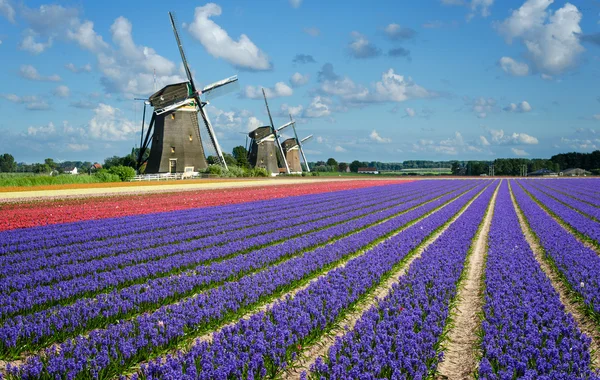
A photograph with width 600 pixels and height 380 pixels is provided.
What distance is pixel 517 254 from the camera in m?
11.9

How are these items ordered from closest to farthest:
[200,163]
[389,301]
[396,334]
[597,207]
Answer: [396,334], [389,301], [597,207], [200,163]

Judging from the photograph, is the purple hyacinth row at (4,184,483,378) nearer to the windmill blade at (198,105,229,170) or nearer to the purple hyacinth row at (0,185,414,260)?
the purple hyacinth row at (0,185,414,260)

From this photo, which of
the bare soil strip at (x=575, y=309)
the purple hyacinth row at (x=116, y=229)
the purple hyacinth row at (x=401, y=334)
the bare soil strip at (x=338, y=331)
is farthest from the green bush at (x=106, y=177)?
the bare soil strip at (x=575, y=309)

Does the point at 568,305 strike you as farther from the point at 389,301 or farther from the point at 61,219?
the point at 61,219

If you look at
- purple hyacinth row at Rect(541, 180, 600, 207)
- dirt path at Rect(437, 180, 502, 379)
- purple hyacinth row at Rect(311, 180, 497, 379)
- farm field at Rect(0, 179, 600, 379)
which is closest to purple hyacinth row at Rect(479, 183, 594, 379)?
farm field at Rect(0, 179, 600, 379)

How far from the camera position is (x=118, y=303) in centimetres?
772

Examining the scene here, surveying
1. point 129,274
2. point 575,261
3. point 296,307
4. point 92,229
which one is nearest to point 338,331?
point 296,307

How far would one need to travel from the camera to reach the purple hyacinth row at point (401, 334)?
207 inches

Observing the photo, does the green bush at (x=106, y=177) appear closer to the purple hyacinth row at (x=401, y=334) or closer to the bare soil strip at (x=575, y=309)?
the purple hyacinth row at (x=401, y=334)

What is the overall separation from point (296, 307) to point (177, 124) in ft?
195

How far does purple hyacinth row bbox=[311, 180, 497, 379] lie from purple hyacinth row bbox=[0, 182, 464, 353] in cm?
360

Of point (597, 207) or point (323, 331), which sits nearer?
point (323, 331)

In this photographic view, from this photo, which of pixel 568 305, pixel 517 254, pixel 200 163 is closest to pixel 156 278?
pixel 568 305

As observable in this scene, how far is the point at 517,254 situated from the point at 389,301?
5.78 meters
